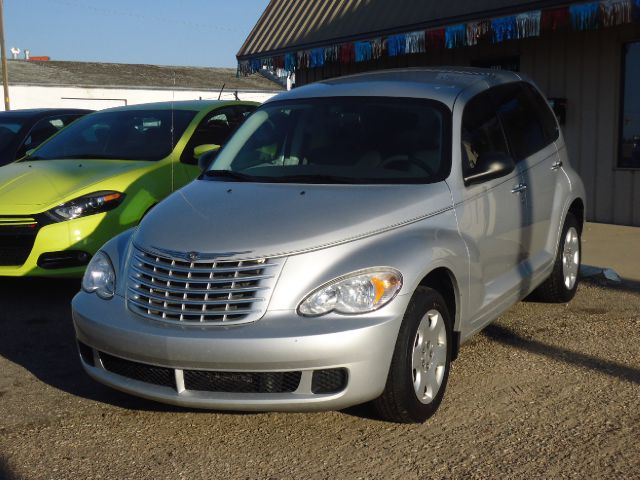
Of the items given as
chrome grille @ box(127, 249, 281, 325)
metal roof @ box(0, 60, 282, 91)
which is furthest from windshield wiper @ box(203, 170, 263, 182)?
metal roof @ box(0, 60, 282, 91)

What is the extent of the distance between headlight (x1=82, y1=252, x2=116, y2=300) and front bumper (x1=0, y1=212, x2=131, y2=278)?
210cm

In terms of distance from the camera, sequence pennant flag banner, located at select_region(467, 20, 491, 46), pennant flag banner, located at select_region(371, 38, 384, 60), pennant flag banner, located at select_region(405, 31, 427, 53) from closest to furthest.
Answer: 1. pennant flag banner, located at select_region(467, 20, 491, 46)
2. pennant flag banner, located at select_region(405, 31, 427, 53)
3. pennant flag banner, located at select_region(371, 38, 384, 60)

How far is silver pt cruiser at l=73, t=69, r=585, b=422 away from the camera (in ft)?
12.7

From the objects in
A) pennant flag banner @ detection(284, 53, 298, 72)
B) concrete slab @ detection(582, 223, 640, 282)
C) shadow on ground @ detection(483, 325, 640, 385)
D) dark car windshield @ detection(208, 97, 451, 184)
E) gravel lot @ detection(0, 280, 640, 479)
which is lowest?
concrete slab @ detection(582, 223, 640, 282)

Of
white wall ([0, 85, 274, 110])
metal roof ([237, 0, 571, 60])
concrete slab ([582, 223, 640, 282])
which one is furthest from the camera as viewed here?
white wall ([0, 85, 274, 110])

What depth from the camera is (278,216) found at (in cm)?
436

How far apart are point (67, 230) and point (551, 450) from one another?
14.0 feet

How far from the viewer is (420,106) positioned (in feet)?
17.2

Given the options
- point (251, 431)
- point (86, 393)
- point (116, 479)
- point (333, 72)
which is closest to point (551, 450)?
point (251, 431)

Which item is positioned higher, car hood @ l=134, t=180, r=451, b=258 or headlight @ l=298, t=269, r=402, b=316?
car hood @ l=134, t=180, r=451, b=258

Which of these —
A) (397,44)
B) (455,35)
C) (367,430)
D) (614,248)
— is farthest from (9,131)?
(367,430)

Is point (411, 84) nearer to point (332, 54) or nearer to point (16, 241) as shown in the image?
point (16, 241)

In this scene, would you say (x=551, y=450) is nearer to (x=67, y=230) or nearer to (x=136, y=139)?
(x=67, y=230)

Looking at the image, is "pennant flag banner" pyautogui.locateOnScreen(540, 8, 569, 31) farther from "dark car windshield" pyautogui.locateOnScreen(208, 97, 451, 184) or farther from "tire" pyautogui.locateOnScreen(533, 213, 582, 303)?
"dark car windshield" pyautogui.locateOnScreen(208, 97, 451, 184)
